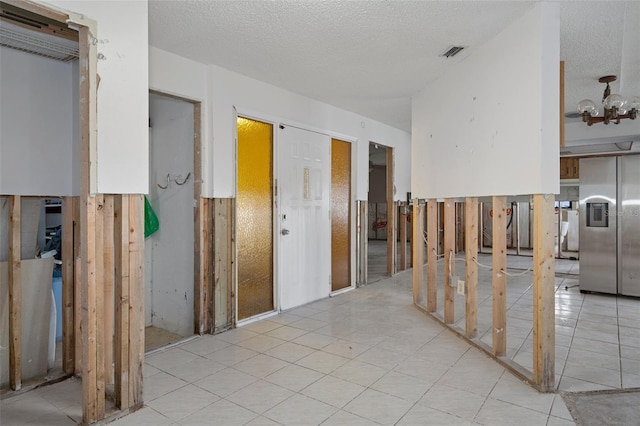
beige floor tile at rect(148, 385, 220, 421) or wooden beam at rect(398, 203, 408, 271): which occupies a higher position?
wooden beam at rect(398, 203, 408, 271)

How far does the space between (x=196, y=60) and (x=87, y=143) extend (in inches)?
72.4

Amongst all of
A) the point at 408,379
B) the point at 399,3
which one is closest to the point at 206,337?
the point at 408,379

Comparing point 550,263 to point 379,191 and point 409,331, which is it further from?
point 379,191

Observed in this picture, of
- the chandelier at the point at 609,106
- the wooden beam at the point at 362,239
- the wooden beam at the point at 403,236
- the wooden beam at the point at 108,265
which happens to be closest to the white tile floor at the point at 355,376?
the wooden beam at the point at 108,265

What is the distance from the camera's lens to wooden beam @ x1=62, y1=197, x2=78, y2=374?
2902 millimetres

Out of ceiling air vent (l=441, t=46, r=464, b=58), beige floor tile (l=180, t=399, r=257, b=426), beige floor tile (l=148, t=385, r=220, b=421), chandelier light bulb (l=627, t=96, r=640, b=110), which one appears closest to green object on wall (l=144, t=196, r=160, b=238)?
beige floor tile (l=148, t=385, r=220, b=421)

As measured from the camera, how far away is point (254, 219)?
167 inches

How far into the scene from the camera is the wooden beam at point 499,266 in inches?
118

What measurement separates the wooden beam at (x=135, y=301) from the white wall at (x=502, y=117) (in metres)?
2.50

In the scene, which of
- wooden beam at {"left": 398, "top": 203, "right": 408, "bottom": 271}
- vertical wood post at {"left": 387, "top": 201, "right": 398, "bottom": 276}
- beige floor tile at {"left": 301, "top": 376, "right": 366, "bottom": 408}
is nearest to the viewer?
beige floor tile at {"left": 301, "top": 376, "right": 366, "bottom": 408}

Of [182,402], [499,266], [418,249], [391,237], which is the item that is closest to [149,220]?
[182,402]

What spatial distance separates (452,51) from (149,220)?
3.28 m

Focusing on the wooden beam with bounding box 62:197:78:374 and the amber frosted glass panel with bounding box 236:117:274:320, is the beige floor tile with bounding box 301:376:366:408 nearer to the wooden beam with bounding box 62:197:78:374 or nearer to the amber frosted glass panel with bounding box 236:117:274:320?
the amber frosted glass panel with bounding box 236:117:274:320

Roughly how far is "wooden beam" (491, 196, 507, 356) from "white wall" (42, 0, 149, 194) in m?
2.49
